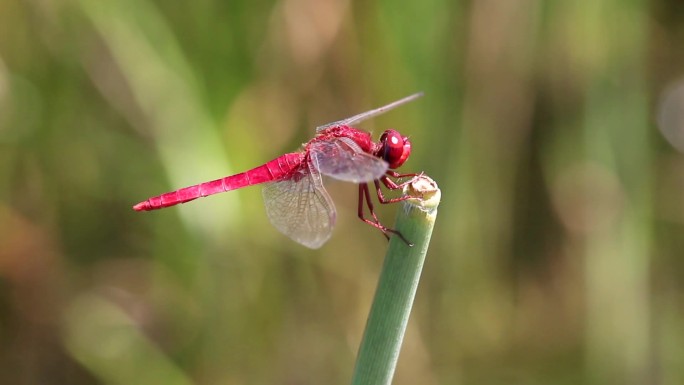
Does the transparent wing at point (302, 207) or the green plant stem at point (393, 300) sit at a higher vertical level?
the green plant stem at point (393, 300)

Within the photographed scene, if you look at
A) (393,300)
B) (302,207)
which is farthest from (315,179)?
(393,300)

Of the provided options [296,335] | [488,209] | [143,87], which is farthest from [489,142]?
[143,87]

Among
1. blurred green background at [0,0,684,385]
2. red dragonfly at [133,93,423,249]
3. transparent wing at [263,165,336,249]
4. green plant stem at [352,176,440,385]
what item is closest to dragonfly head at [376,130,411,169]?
red dragonfly at [133,93,423,249]

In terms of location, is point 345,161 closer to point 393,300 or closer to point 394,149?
point 394,149

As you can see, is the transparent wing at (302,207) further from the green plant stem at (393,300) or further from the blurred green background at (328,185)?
the green plant stem at (393,300)

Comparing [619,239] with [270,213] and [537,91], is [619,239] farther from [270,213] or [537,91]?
[270,213]

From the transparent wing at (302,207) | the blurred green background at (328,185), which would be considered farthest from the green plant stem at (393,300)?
the blurred green background at (328,185)
